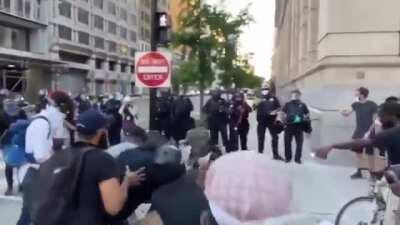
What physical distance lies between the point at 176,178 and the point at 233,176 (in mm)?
1250

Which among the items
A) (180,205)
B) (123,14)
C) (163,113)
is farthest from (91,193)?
(123,14)

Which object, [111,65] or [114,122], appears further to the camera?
[111,65]

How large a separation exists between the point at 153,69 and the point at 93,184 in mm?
8722

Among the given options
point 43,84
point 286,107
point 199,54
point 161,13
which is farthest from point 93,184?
point 43,84

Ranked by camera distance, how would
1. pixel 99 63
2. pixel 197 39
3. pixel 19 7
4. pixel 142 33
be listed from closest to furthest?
pixel 197 39 < pixel 19 7 < pixel 99 63 < pixel 142 33

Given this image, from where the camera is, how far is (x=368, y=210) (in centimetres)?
744

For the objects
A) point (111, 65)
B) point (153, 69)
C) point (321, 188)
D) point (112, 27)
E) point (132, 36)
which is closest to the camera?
point (321, 188)

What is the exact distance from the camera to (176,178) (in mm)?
4008

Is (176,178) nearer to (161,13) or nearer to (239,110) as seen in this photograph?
(161,13)

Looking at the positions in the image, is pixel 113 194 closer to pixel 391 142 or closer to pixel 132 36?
pixel 391 142

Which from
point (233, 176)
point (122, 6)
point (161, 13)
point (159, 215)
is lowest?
point (159, 215)

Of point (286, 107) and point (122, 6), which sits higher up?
point (122, 6)

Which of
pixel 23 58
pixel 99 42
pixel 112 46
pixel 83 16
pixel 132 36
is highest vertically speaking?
pixel 83 16

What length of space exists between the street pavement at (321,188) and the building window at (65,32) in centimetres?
6677
